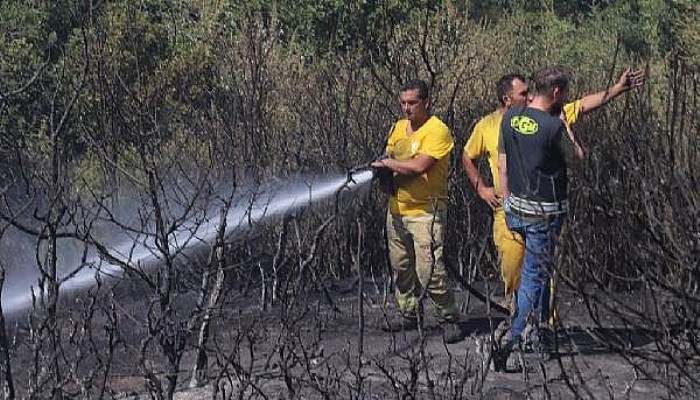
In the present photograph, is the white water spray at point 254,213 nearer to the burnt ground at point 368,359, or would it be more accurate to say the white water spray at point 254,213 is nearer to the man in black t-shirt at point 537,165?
the burnt ground at point 368,359

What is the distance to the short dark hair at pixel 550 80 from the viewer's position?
249 inches

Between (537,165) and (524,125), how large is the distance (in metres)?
0.23

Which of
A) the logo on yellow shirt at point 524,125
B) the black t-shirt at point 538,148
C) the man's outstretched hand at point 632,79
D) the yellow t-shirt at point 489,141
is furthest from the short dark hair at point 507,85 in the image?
the man's outstretched hand at point 632,79

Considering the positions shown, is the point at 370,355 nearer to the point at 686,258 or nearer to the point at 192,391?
the point at 192,391

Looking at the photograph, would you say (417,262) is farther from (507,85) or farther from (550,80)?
(550,80)

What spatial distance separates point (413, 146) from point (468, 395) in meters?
1.85

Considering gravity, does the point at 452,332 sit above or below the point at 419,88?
below

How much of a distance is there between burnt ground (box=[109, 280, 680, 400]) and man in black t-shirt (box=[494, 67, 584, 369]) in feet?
0.83

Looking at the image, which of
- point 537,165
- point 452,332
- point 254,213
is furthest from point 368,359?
point 254,213

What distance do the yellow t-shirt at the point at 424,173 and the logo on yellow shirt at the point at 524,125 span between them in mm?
849

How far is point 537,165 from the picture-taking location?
20.7ft

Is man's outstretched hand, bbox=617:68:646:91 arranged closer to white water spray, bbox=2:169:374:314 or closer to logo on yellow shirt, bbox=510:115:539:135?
logo on yellow shirt, bbox=510:115:539:135

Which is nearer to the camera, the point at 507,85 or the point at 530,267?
the point at 530,267

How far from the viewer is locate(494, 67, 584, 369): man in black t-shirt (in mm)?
6242
